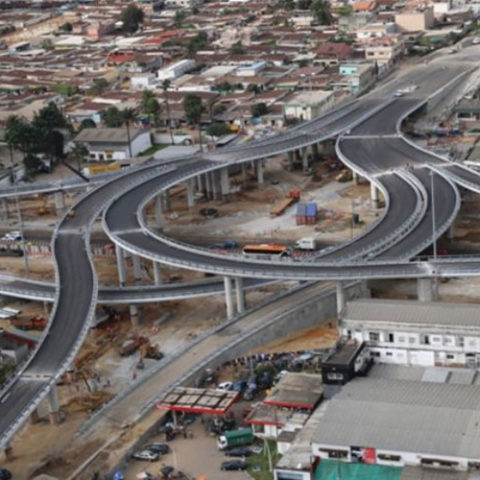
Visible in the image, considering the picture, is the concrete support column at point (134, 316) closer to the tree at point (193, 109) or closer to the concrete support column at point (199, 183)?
the concrete support column at point (199, 183)

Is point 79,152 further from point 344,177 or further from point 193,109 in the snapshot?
point 344,177

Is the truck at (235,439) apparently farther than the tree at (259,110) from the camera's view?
No

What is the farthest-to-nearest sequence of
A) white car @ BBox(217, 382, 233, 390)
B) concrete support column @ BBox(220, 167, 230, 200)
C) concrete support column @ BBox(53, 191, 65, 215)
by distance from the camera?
concrete support column @ BBox(220, 167, 230, 200) < concrete support column @ BBox(53, 191, 65, 215) < white car @ BBox(217, 382, 233, 390)

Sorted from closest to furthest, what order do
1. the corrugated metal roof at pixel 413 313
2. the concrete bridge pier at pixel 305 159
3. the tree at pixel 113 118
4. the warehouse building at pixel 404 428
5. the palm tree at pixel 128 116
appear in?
the warehouse building at pixel 404 428
the corrugated metal roof at pixel 413 313
the concrete bridge pier at pixel 305 159
the palm tree at pixel 128 116
the tree at pixel 113 118

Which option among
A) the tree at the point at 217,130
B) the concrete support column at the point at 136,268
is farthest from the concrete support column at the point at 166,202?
the tree at the point at 217,130

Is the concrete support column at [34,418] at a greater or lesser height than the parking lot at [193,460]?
lesser

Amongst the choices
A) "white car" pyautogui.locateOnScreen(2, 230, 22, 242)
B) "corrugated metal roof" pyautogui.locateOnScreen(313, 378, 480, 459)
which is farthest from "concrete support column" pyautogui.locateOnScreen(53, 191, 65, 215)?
"corrugated metal roof" pyautogui.locateOnScreen(313, 378, 480, 459)

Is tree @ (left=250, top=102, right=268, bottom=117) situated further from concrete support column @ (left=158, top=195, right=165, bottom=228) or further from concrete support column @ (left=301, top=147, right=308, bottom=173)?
concrete support column @ (left=158, top=195, right=165, bottom=228)

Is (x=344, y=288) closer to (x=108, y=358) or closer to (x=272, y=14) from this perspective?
(x=108, y=358)
